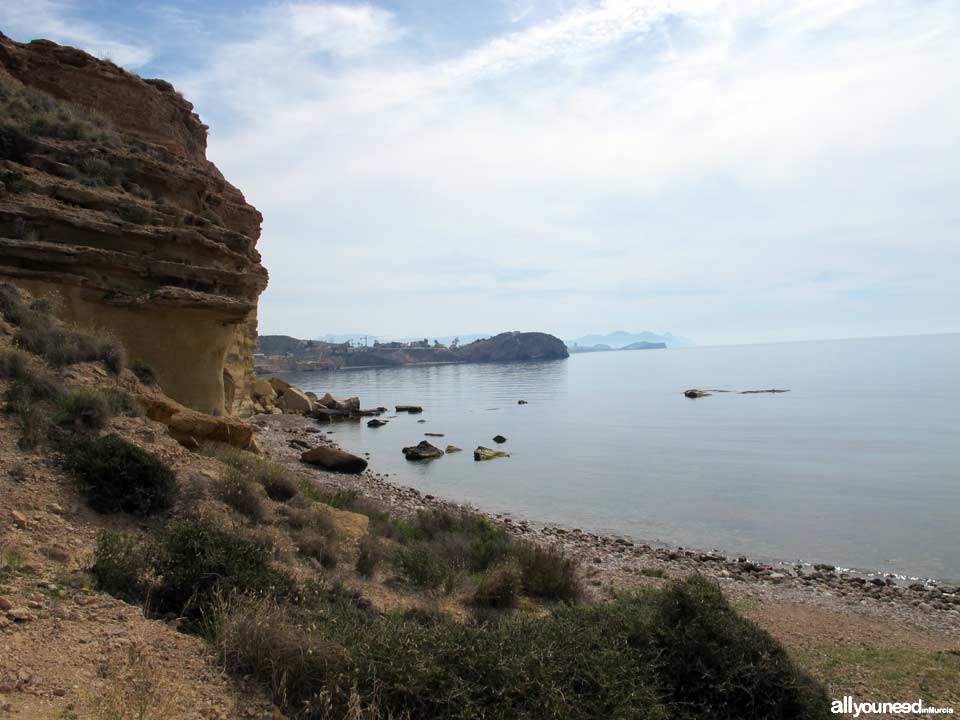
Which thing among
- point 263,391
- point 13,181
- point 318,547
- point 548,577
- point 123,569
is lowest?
point 548,577

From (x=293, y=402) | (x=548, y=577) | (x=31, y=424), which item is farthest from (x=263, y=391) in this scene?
(x=548, y=577)

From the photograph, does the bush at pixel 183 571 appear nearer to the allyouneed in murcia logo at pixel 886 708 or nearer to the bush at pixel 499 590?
the bush at pixel 499 590

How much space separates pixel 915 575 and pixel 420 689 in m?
16.1

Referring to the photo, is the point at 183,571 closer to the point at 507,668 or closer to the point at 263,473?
the point at 507,668

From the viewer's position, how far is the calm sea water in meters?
18.8

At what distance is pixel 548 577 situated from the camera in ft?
34.1

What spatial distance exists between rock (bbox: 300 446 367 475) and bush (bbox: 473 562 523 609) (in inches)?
688

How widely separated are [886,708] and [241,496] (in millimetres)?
→ 8938

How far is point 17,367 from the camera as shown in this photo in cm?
955

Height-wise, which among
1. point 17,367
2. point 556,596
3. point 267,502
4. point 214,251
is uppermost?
point 214,251

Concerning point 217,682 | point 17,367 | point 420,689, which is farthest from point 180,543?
point 17,367

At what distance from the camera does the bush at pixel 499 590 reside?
29.3 feet

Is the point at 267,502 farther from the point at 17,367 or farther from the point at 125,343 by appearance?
the point at 125,343

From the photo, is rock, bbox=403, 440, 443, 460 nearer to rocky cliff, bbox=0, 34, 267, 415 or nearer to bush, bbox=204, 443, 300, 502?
rocky cliff, bbox=0, 34, 267, 415
